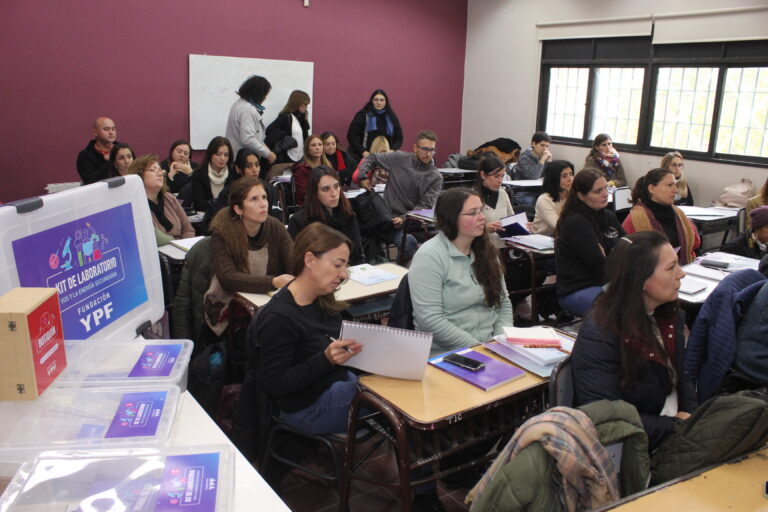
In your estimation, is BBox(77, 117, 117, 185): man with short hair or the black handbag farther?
BBox(77, 117, 117, 185): man with short hair

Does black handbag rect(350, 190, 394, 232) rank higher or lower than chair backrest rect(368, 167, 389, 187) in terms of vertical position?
lower

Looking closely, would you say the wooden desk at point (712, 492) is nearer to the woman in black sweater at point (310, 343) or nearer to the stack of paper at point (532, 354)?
the stack of paper at point (532, 354)

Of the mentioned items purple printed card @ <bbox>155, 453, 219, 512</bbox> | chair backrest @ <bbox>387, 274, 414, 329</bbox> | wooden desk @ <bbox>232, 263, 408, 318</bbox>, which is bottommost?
wooden desk @ <bbox>232, 263, 408, 318</bbox>

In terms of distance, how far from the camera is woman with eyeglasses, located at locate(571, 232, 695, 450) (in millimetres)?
2062

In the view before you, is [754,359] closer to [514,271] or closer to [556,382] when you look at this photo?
[556,382]

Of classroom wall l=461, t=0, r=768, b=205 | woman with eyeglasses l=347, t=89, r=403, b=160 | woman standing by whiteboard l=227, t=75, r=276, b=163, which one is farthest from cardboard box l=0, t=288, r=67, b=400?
classroom wall l=461, t=0, r=768, b=205

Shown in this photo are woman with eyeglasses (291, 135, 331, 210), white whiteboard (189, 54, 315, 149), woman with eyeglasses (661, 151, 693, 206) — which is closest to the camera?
woman with eyeglasses (291, 135, 331, 210)

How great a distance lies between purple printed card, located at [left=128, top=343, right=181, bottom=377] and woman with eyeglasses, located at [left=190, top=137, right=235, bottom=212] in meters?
3.73

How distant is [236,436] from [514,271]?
97.0 inches

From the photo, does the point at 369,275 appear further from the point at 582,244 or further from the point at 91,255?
the point at 91,255

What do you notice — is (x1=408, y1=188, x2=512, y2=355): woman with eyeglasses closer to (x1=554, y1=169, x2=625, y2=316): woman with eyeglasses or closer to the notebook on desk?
the notebook on desk

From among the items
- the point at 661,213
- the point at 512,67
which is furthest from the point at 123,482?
the point at 512,67

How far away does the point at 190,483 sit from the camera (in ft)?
3.96

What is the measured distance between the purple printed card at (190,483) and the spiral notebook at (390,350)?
871mm
